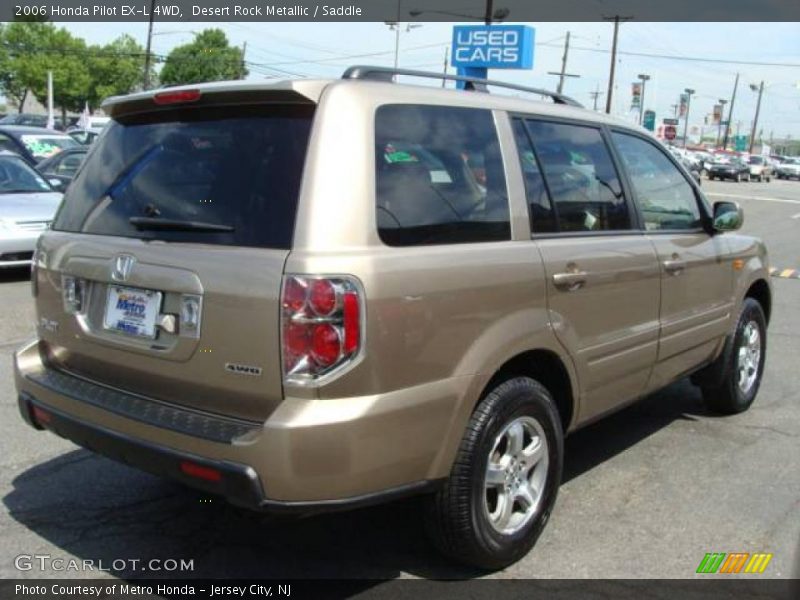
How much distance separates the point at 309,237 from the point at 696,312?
108 inches

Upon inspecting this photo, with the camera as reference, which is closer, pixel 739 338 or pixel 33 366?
pixel 33 366

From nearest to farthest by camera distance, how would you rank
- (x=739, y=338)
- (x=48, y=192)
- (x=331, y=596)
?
(x=331, y=596) < (x=739, y=338) < (x=48, y=192)

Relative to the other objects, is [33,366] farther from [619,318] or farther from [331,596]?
[619,318]

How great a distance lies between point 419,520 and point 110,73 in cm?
8999

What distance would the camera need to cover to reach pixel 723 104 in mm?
102625

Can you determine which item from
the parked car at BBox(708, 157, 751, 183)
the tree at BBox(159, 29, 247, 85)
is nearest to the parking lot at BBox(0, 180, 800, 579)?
the parked car at BBox(708, 157, 751, 183)

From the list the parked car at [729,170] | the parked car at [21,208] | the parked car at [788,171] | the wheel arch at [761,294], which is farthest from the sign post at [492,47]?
the parked car at [788,171]

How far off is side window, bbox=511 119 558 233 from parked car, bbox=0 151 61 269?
678cm

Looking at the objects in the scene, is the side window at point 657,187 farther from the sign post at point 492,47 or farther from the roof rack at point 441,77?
the sign post at point 492,47

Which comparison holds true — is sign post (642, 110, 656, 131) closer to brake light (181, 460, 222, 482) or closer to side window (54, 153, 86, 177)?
side window (54, 153, 86, 177)

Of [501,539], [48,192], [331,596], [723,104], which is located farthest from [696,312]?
[723,104]

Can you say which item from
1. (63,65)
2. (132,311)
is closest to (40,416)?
(132,311)

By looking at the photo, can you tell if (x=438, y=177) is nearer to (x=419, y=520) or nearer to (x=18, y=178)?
(x=419, y=520)

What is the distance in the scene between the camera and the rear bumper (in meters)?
2.59
